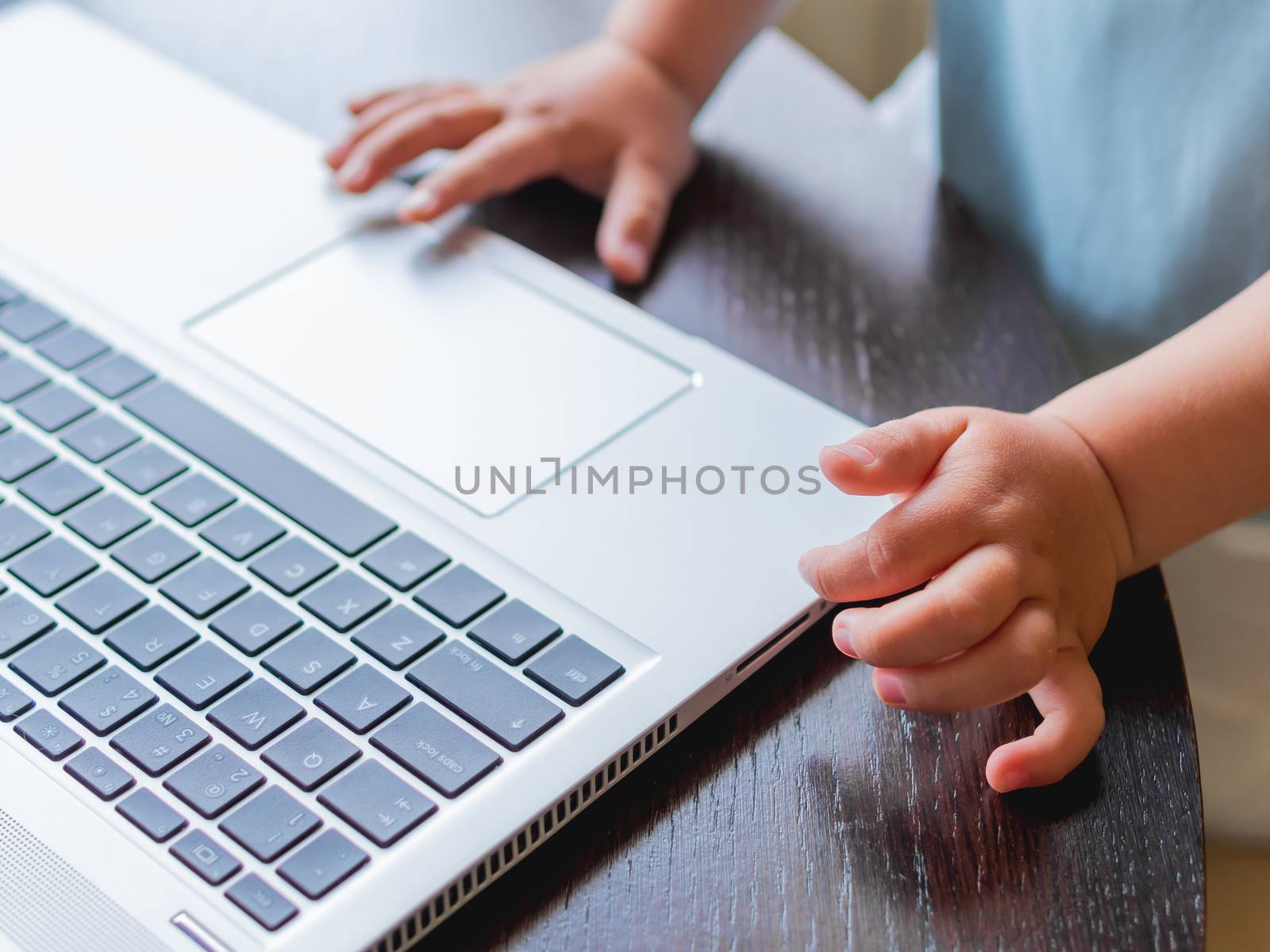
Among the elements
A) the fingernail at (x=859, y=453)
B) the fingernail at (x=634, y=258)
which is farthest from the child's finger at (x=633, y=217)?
the fingernail at (x=859, y=453)

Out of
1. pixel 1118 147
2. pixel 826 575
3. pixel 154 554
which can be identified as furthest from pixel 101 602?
pixel 1118 147

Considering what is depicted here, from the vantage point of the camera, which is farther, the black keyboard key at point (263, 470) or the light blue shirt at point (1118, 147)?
the light blue shirt at point (1118, 147)

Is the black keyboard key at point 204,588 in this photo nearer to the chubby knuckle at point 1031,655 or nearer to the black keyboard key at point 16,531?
the black keyboard key at point 16,531

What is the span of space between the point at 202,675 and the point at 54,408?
0.54ft

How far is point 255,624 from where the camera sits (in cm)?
39

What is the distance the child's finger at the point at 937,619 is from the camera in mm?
372

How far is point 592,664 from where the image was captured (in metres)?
0.38

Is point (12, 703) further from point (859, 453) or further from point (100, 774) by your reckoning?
point (859, 453)

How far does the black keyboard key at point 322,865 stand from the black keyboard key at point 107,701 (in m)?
0.08

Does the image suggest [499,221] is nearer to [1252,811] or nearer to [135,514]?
[135,514]

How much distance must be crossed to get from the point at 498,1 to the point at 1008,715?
599 millimetres

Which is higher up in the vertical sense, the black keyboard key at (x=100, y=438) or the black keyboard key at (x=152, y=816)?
the black keyboard key at (x=100, y=438)

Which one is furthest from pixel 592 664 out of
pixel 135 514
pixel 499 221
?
pixel 499 221

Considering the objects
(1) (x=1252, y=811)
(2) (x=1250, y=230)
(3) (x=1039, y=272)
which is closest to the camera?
(1) (x=1252, y=811)
